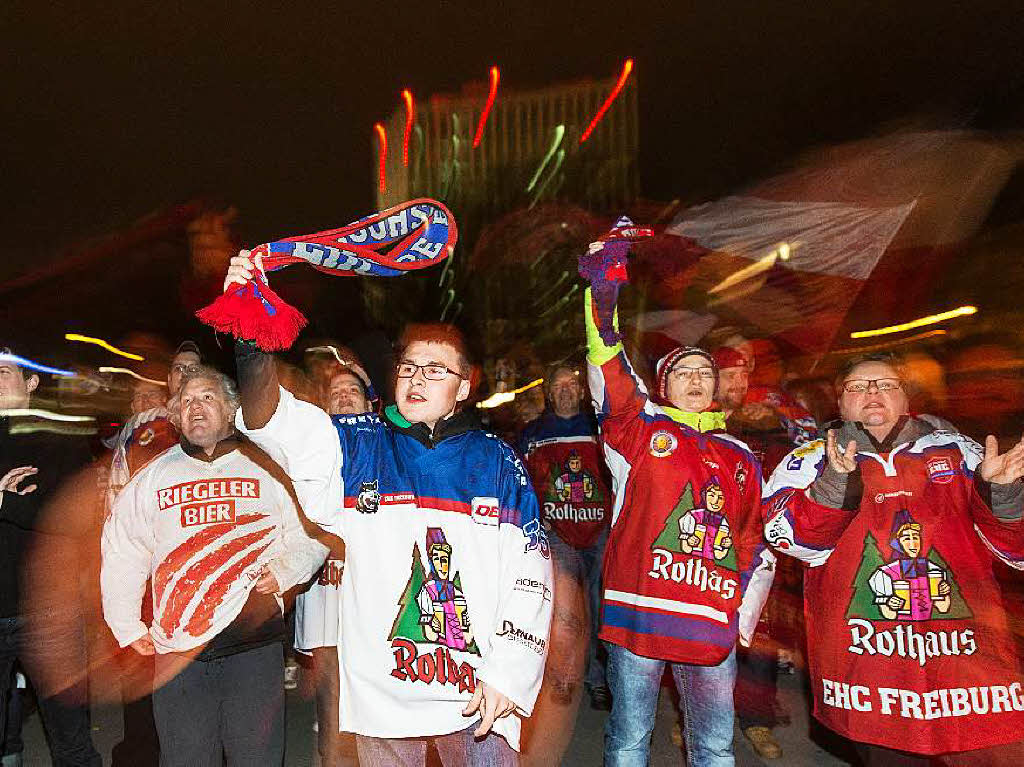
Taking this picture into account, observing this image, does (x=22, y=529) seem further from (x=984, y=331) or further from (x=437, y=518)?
(x=984, y=331)

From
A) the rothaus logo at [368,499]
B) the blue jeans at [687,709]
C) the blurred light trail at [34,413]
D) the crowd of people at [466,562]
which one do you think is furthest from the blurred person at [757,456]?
the blurred light trail at [34,413]

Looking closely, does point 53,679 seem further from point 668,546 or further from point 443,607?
point 668,546

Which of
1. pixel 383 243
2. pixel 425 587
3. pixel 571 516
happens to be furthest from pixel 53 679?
pixel 571 516

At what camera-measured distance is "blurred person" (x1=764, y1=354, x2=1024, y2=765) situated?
3785 mm

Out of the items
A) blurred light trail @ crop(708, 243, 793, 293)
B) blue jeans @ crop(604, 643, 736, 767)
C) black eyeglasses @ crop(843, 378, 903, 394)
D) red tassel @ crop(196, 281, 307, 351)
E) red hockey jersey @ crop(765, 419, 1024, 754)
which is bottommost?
blue jeans @ crop(604, 643, 736, 767)

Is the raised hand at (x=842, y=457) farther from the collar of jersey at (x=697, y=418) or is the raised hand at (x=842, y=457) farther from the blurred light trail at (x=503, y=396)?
the blurred light trail at (x=503, y=396)

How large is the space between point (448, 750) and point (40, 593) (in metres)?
2.61

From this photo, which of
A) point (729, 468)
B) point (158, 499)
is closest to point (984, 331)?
point (729, 468)

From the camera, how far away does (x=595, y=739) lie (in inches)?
242

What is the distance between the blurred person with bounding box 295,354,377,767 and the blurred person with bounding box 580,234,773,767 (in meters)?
1.40

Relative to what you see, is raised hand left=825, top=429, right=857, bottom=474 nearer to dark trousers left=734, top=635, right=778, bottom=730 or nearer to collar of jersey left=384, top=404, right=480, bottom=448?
collar of jersey left=384, top=404, right=480, bottom=448

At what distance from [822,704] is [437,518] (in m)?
2.00

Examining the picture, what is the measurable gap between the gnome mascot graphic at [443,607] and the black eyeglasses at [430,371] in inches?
24.9

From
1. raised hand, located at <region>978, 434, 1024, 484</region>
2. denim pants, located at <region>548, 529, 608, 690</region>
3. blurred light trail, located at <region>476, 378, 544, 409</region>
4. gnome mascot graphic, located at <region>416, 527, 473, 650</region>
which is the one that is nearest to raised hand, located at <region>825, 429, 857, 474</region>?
raised hand, located at <region>978, 434, 1024, 484</region>
